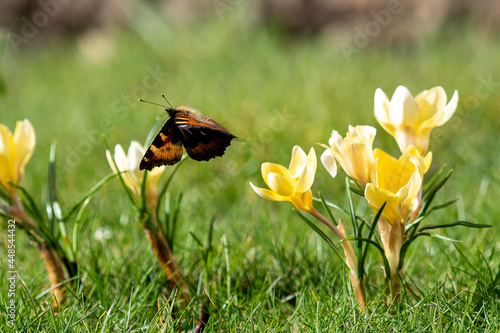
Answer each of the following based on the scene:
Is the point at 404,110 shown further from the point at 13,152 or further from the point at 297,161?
the point at 13,152

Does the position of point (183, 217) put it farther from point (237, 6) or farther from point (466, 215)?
point (237, 6)

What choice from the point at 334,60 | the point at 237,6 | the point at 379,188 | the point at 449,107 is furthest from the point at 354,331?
the point at 237,6

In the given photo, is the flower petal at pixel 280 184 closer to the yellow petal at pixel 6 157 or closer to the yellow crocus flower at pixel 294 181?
the yellow crocus flower at pixel 294 181

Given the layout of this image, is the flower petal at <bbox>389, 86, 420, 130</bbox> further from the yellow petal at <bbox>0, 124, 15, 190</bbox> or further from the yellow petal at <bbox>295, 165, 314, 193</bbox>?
the yellow petal at <bbox>0, 124, 15, 190</bbox>


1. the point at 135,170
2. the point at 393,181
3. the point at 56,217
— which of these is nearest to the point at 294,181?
the point at 393,181

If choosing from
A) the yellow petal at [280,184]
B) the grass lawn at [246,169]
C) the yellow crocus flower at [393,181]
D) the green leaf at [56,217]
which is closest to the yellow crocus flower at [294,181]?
the yellow petal at [280,184]
